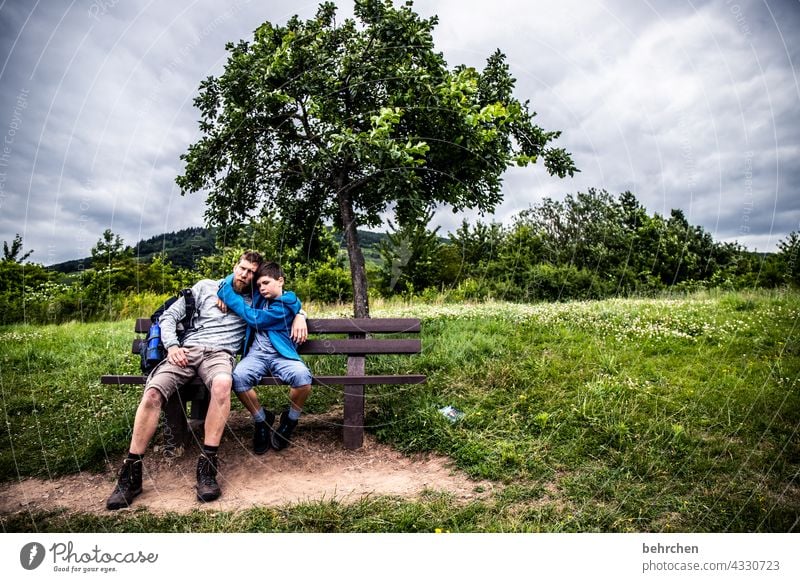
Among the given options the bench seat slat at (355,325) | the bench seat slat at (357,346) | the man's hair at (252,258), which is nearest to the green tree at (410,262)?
the bench seat slat at (355,325)

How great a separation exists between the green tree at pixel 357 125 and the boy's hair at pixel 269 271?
5.58 feet

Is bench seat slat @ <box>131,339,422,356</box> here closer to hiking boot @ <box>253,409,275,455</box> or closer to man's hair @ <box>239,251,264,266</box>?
hiking boot @ <box>253,409,275,455</box>

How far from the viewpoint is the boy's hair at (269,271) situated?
14.8ft

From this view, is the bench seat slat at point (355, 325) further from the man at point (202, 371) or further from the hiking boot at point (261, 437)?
the hiking boot at point (261, 437)

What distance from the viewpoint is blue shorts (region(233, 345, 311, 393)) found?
4219mm

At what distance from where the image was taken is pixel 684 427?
420 centimetres

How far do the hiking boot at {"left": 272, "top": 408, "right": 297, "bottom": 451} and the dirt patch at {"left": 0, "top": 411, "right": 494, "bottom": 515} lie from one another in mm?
71

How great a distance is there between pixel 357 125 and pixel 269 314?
11.3 ft

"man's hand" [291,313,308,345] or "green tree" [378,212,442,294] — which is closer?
"man's hand" [291,313,308,345]

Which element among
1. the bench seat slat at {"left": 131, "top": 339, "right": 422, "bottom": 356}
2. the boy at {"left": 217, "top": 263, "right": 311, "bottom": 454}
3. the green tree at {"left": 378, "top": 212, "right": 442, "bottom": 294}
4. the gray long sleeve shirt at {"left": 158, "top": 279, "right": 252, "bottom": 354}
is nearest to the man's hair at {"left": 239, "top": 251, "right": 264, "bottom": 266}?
the boy at {"left": 217, "top": 263, "right": 311, "bottom": 454}

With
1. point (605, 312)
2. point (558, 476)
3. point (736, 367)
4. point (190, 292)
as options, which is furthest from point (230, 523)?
point (605, 312)

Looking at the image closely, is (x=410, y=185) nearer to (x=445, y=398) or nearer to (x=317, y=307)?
(x=445, y=398)
